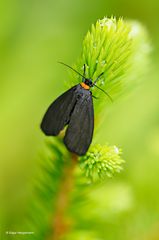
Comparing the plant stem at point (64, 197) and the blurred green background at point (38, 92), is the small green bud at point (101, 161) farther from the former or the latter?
the blurred green background at point (38, 92)

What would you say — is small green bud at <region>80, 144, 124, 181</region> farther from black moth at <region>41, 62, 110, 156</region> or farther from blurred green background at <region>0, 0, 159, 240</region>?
blurred green background at <region>0, 0, 159, 240</region>

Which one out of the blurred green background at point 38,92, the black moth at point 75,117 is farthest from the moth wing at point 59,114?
the blurred green background at point 38,92

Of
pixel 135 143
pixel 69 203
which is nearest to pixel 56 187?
pixel 69 203

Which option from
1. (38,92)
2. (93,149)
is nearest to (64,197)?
(93,149)

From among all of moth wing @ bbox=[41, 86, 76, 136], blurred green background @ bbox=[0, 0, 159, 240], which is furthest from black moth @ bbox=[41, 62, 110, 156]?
blurred green background @ bbox=[0, 0, 159, 240]

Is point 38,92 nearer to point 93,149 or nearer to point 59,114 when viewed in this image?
point 59,114

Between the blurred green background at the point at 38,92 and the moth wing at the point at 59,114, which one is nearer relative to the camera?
the moth wing at the point at 59,114
